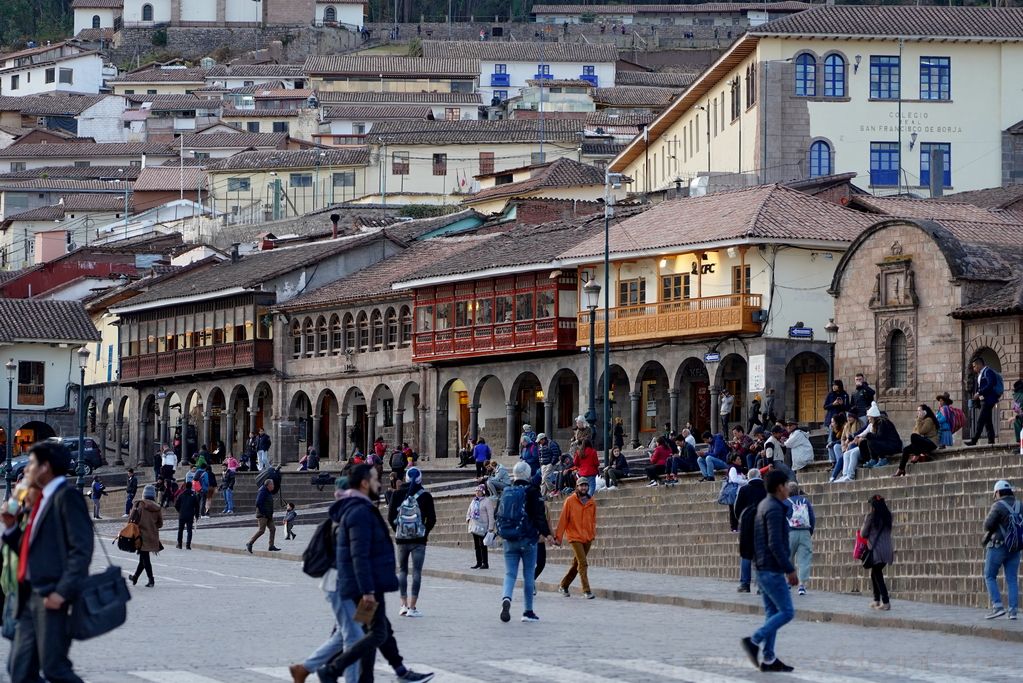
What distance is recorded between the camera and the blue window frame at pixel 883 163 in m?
66.1

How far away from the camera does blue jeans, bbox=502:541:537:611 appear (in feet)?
70.7

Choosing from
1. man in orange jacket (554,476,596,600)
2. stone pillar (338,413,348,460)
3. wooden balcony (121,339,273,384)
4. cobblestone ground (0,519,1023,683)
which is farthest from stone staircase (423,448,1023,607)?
wooden balcony (121,339,273,384)

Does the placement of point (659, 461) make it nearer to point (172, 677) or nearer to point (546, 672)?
point (546, 672)

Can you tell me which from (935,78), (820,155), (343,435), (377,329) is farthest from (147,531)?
(935,78)

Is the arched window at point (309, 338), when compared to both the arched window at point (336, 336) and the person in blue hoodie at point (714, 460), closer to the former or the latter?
the arched window at point (336, 336)

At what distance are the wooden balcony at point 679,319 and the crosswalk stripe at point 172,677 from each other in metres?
34.8

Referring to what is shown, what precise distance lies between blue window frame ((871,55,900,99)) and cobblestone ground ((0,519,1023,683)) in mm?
42295

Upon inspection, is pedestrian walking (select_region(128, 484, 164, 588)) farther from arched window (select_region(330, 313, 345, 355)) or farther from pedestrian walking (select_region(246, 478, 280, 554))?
arched window (select_region(330, 313, 345, 355))

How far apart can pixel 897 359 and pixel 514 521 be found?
24653mm

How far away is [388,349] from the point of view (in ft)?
209

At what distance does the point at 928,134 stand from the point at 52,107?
8458 centimetres

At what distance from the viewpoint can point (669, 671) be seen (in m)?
16.5

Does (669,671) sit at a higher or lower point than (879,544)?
lower

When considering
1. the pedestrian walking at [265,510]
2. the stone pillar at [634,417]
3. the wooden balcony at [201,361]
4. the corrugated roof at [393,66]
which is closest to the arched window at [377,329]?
the wooden balcony at [201,361]
